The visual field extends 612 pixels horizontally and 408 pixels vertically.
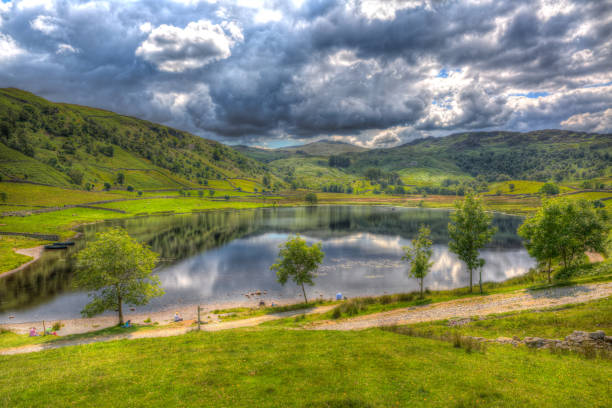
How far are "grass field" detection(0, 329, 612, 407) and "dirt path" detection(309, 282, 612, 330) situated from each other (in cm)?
967

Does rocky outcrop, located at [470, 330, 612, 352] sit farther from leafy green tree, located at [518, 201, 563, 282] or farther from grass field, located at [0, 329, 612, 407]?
leafy green tree, located at [518, 201, 563, 282]

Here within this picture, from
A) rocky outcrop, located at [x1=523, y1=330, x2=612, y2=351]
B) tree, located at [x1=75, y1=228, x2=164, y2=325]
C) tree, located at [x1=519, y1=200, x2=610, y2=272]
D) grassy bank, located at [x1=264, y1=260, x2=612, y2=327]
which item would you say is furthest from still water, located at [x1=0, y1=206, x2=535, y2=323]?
rocky outcrop, located at [x1=523, y1=330, x2=612, y2=351]

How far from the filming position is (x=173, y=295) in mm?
54188

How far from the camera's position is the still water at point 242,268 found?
51812 millimetres

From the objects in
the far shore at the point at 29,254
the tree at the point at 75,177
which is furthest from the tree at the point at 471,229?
the tree at the point at 75,177

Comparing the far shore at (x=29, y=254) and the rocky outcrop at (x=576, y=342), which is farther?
the far shore at (x=29, y=254)

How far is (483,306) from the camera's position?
31891 millimetres

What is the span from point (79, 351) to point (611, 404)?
104 ft

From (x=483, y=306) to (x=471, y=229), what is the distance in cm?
1427

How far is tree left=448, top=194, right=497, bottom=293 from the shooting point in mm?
42406

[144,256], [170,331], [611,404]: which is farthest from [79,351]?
[611,404]

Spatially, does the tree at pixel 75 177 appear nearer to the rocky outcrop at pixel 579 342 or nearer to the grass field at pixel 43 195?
the grass field at pixel 43 195

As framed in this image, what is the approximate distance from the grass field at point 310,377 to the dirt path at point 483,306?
9.67 meters

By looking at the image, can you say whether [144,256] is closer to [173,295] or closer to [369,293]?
[173,295]
